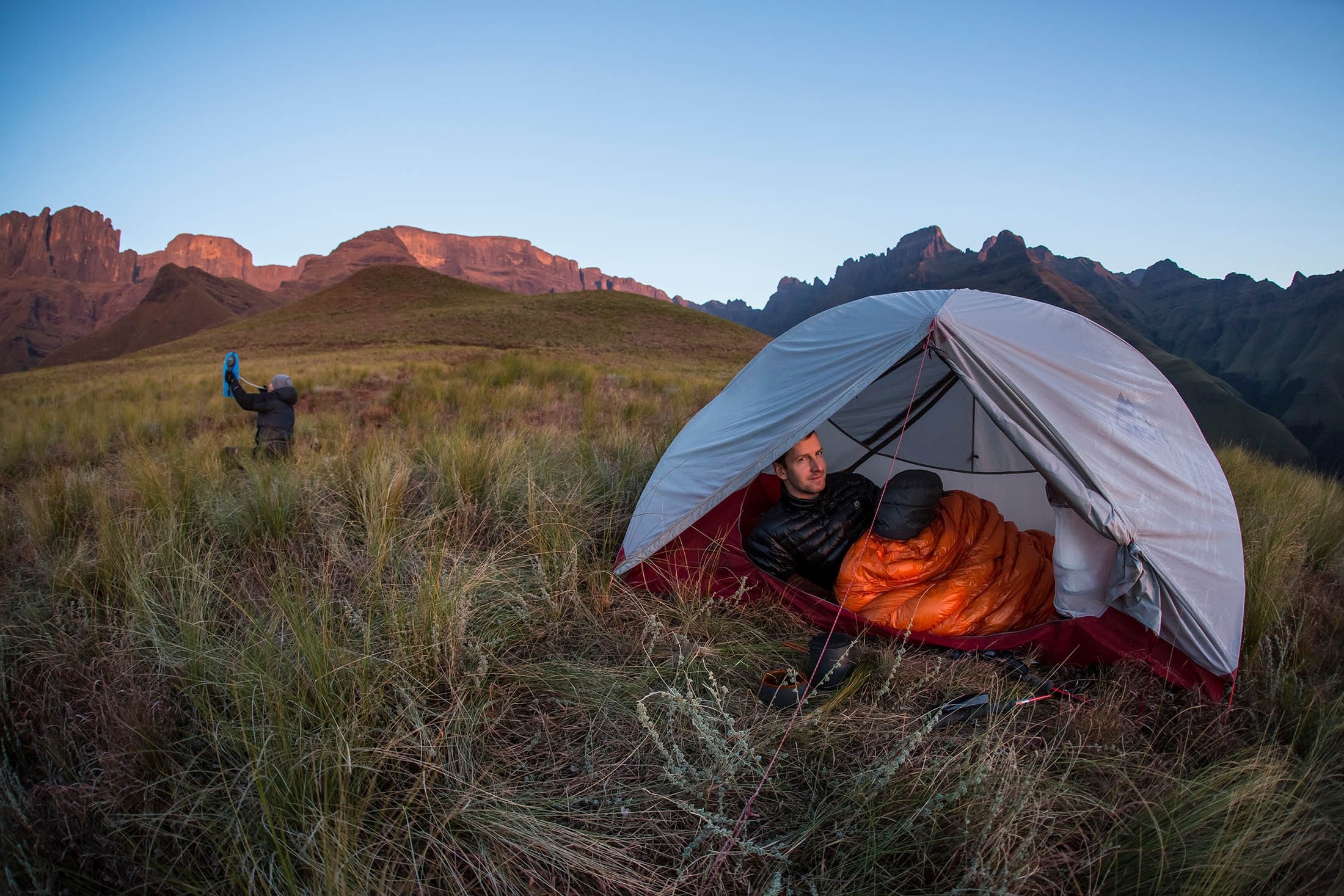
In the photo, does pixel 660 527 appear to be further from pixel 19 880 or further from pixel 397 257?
pixel 397 257

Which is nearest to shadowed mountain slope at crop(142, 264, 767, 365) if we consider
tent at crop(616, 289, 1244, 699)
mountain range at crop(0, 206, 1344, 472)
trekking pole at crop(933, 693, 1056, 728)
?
mountain range at crop(0, 206, 1344, 472)

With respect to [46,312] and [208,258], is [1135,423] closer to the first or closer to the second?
[46,312]

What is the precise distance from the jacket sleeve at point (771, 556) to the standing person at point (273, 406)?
15.0 feet

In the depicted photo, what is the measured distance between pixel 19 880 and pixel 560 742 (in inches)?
54.0

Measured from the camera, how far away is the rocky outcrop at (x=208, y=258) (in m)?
143

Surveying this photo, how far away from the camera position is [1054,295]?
194ft

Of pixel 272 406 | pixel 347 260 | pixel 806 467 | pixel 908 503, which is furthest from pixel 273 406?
pixel 347 260

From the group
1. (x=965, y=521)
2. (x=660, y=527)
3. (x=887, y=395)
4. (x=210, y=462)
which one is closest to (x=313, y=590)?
(x=660, y=527)

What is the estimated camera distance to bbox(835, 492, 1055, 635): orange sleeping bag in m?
2.63

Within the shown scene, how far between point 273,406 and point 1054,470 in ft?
20.8

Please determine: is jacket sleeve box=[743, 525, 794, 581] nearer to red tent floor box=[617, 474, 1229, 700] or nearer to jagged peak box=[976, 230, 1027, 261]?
red tent floor box=[617, 474, 1229, 700]

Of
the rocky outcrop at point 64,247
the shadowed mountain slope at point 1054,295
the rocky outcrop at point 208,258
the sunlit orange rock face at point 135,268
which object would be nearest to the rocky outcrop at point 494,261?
the sunlit orange rock face at point 135,268

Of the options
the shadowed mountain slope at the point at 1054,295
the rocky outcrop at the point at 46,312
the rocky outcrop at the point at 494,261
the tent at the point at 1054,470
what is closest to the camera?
the tent at the point at 1054,470

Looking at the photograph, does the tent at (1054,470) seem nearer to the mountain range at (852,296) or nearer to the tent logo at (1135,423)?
the tent logo at (1135,423)
